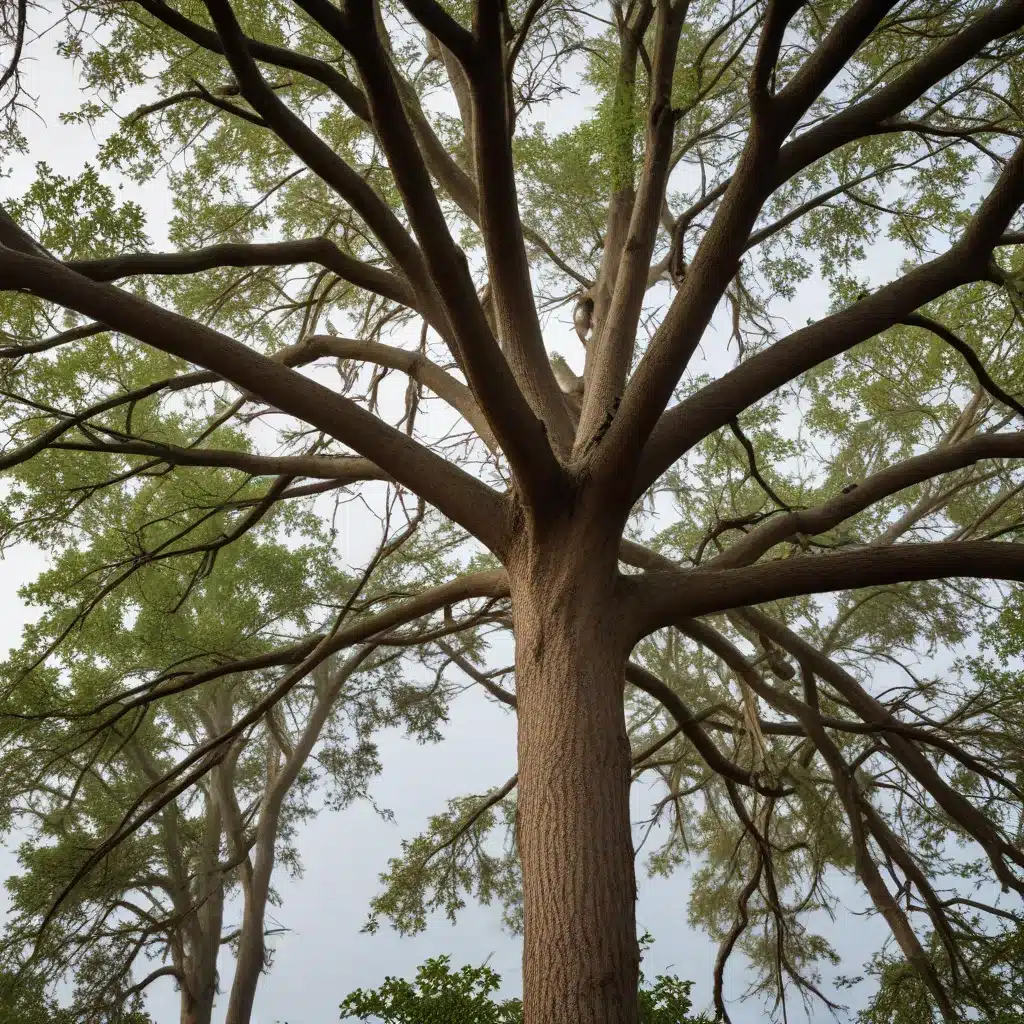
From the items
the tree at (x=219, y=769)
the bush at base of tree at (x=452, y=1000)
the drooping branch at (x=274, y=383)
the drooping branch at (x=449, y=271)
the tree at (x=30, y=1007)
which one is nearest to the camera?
the drooping branch at (x=449, y=271)

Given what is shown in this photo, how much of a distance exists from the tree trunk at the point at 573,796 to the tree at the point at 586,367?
0.01 m

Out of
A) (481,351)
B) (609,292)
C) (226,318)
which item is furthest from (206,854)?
(481,351)

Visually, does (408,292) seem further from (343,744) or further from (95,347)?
(343,744)

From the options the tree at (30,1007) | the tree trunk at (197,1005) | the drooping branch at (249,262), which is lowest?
the tree at (30,1007)

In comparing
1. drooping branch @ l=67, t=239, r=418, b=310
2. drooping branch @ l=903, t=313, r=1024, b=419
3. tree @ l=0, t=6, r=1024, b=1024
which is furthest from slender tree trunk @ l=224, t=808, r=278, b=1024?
drooping branch @ l=903, t=313, r=1024, b=419

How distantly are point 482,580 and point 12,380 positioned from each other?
8.46ft

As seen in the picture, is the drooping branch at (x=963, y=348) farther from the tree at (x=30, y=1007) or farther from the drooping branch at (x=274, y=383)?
the tree at (x=30, y=1007)

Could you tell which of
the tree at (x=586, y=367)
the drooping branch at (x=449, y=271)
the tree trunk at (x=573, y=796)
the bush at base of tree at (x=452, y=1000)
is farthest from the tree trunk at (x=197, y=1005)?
the drooping branch at (x=449, y=271)

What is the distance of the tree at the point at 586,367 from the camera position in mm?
2658

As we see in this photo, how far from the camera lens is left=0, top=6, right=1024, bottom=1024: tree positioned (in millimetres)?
2658

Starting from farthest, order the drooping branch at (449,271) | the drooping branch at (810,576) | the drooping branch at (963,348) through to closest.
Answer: the drooping branch at (963,348)
the drooping branch at (810,576)
the drooping branch at (449,271)

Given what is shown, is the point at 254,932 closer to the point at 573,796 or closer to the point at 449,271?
the point at 573,796

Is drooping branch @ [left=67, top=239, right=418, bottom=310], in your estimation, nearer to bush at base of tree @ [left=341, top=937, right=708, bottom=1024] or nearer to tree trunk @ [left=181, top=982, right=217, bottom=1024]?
bush at base of tree @ [left=341, top=937, right=708, bottom=1024]

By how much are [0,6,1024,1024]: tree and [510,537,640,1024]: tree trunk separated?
0.01 m
